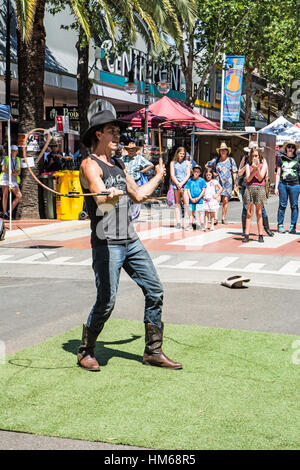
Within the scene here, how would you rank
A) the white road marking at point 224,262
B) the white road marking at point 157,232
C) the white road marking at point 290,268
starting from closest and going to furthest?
1. the white road marking at point 290,268
2. the white road marking at point 224,262
3. the white road marking at point 157,232

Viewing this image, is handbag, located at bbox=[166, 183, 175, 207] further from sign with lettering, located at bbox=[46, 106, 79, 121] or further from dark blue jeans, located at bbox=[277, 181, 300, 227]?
sign with lettering, located at bbox=[46, 106, 79, 121]

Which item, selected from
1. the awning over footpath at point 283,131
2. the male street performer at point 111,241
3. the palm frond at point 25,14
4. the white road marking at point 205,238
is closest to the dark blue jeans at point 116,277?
the male street performer at point 111,241

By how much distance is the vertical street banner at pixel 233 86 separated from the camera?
32250 mm

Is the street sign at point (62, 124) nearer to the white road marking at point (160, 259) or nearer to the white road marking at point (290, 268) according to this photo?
the white road marking at point (160, 259)

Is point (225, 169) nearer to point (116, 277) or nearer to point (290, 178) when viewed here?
point (290, 178)

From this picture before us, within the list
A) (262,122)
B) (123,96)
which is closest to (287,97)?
(262,122)

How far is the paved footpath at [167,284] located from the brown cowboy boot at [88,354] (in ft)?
2.96

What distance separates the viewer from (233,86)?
33469mm

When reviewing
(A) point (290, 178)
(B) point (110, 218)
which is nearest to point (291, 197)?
(A) point (290, 178)

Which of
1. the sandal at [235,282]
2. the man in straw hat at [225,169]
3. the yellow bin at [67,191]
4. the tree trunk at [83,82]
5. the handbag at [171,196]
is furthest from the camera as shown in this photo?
the tree trunk at [83,82]

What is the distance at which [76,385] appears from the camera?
17.5 feet

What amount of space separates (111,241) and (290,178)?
10948 mm

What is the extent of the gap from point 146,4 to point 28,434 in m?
17.4
